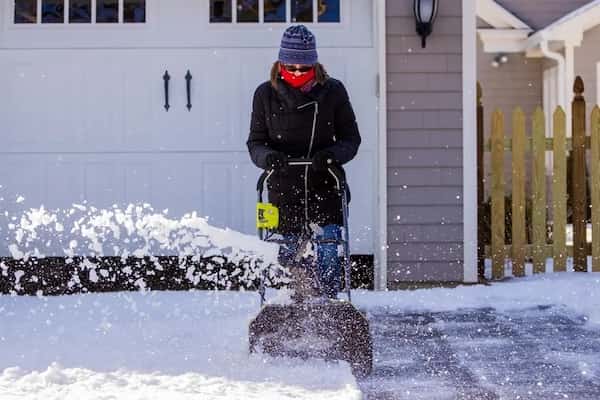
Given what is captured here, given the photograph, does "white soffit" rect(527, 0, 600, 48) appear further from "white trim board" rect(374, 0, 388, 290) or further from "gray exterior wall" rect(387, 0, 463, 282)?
"white trim board" rect(374, 0, 388, 290)

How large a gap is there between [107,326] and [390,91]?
294 cm

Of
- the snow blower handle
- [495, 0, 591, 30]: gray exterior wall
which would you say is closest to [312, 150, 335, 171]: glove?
the snow blower handle

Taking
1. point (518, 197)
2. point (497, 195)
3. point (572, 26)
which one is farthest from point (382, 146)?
point (572, 26)

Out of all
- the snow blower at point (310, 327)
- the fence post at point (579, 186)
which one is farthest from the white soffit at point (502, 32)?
the snow blower at point (310, 327)

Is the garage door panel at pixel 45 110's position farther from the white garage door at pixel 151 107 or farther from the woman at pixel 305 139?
the woman at pixel 305 139

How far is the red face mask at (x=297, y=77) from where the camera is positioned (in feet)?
15.2

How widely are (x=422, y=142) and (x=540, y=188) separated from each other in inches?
49.3

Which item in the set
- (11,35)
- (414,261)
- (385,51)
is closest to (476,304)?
(414,261)

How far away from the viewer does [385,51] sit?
283 inches

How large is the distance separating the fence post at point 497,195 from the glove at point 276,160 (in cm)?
361

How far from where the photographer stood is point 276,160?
4.35 meters

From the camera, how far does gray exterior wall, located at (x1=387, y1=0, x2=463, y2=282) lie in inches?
283

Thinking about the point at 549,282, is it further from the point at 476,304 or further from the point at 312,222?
the point at 312,222

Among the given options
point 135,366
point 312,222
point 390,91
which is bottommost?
point 135,366
